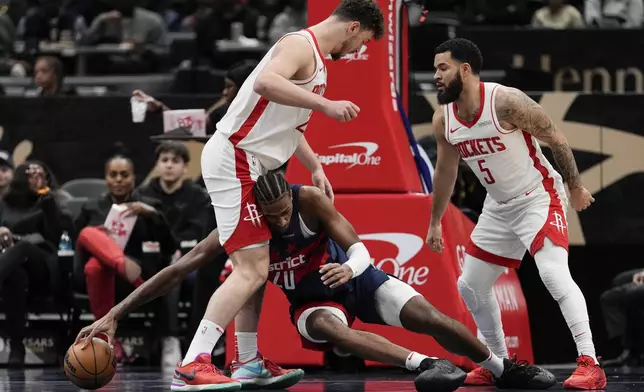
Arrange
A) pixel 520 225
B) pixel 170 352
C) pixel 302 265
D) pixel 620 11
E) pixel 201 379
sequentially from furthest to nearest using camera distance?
pixel 620 11 < pixel 170 352 < pixel 520 225 < pixel 302 265 < pixel 201 379

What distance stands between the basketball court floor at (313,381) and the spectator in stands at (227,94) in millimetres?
2074

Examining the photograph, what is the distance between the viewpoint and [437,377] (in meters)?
6.27

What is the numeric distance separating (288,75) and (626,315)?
423 centimetres

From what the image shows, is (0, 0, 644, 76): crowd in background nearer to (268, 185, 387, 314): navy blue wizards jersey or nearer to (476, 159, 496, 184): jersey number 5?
(476, 159, 496, 184): jersey number 5

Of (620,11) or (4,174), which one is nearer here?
(4,174)

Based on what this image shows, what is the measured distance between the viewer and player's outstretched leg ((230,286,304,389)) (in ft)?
23.0

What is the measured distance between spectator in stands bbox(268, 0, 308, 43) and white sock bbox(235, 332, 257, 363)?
7.70 meters

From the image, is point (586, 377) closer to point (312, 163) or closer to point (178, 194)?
point (312, 163)

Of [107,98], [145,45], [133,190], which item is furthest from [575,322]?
[145,45]

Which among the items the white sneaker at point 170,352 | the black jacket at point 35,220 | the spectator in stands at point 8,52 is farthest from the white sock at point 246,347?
the spectator in stands at point 8,52

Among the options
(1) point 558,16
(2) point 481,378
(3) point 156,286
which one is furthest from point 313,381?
(1) point 558,16

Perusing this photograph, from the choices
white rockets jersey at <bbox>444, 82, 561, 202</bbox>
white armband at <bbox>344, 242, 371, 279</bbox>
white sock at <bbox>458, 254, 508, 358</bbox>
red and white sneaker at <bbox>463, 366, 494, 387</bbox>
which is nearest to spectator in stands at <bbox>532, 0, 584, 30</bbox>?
white rockets jersey at <bbox>444, 82, 561, 202</bbox>

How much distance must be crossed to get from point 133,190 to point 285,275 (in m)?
3.38

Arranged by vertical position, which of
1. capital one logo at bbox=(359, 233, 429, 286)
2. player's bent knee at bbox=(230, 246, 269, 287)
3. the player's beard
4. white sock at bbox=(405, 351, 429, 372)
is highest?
the player's beard
